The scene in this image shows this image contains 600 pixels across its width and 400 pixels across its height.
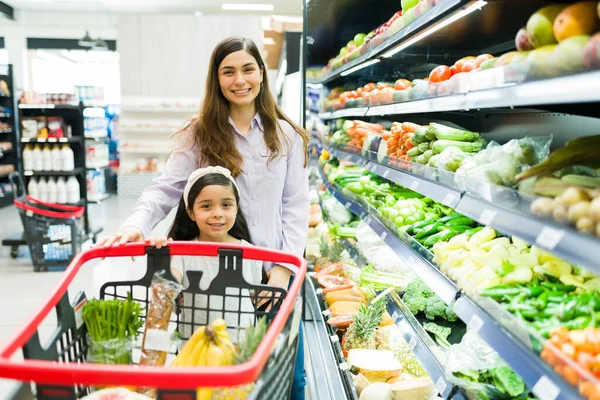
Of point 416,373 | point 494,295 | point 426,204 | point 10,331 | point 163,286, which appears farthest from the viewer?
point 10,331

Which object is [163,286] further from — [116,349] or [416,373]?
[416,373]

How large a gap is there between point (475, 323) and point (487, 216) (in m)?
0.30

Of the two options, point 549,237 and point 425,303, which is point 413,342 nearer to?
point 425,303

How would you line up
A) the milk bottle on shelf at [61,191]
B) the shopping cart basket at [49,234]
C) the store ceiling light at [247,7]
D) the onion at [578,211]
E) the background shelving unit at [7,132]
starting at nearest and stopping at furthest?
the onion at [578,211] < the shopping cart basket at [49,234] < the milk bottle on shelf at [61,191] < the background shelving unit at [7,132] < the store ceiling light at [247,7]

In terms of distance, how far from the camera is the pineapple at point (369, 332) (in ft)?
9.09

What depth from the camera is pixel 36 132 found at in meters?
6.76

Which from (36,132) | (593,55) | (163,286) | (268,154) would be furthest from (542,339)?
(36,132)

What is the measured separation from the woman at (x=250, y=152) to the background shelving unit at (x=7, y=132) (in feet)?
30.0

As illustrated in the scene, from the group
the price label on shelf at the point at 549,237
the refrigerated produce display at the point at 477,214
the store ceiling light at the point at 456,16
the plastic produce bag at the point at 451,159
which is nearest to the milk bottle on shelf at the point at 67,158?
the refrigerated produce display at the point at 477,214

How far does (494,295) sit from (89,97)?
32.2ft

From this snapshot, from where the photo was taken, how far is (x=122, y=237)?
1.53m

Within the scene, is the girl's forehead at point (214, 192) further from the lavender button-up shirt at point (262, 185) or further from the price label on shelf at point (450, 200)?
the price label on shelf at point (450, 200)

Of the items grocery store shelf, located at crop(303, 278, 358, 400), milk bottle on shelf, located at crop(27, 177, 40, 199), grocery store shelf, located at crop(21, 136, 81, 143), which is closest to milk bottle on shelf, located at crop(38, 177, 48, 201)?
milk bottle on shelf, located at crop(27, 177, 40, 199)

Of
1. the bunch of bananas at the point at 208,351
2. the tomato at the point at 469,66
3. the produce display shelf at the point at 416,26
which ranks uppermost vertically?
the produce display shelf at the point at 416,26
